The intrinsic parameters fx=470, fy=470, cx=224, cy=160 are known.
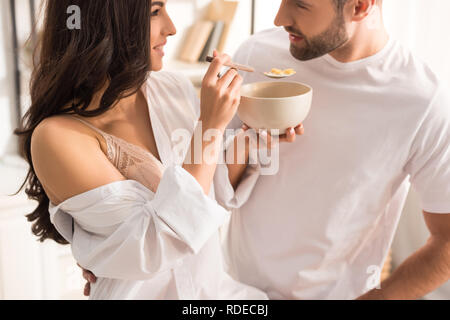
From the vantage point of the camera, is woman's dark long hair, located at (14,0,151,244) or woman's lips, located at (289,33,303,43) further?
woman's lips, located at (289,33,303,43)

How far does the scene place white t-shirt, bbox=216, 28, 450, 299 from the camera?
3.35 ft

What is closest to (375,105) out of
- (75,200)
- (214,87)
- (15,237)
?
(214,87)

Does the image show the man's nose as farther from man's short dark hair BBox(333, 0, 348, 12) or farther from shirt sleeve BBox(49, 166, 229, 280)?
shirt sleeve BBox(49, 166, 229, 280)

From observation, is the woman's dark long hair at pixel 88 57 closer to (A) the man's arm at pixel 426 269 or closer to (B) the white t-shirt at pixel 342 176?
(B) the white t-shirt at pixel 342 176

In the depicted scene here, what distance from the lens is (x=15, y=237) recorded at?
1901mm

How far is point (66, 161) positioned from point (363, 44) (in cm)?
69

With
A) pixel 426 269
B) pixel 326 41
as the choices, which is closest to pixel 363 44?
pixel 326 41

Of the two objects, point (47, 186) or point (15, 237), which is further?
point (15, 237)

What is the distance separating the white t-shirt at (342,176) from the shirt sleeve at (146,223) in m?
A: 0.25

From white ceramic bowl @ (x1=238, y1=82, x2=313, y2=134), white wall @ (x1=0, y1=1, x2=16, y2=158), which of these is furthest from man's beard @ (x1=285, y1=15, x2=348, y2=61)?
white wall @ (x1=0, y1=1, x2=16, y2=158)

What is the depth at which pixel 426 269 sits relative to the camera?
1.12 metres

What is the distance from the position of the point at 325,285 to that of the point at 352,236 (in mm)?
142

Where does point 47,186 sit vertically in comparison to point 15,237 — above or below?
above

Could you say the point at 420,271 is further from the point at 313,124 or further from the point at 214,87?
the point at 214,87
